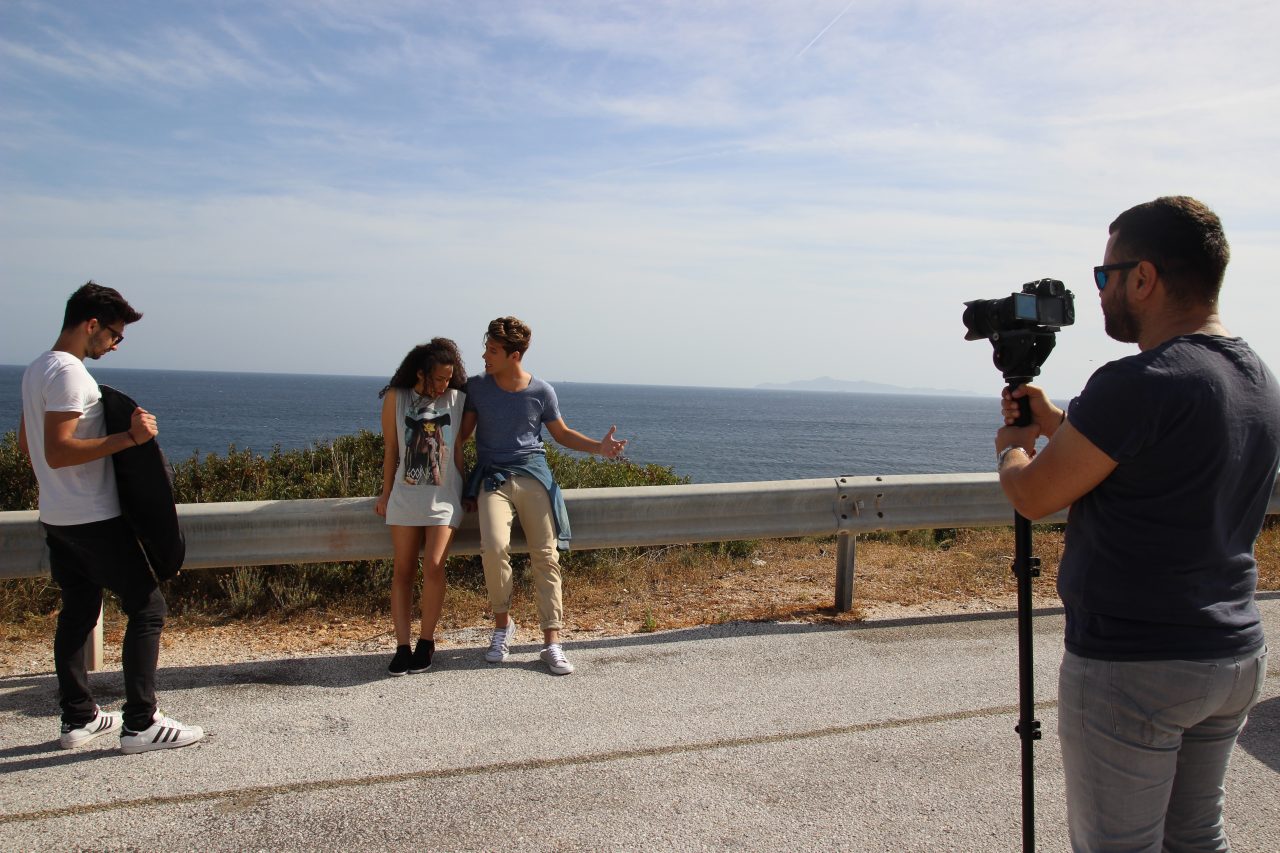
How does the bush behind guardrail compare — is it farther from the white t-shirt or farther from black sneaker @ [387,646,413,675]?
the white t-shirt

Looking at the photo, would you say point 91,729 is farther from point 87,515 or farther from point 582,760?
point 582,760

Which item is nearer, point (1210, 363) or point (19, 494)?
point (1210, 363)

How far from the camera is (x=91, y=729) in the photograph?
12.7ft

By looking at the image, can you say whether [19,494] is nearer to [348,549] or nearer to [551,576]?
[348,549]

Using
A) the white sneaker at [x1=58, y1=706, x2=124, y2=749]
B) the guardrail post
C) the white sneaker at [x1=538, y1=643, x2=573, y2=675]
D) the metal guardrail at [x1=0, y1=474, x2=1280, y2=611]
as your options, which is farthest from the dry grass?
the white sneaker at [x1=58, y1=706, x2=124, y2=749]

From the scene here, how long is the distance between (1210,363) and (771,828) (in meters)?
2.03

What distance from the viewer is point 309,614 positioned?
580cm

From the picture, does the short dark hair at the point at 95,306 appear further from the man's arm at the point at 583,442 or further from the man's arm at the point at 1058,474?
the man's arm at the point at 1058,474

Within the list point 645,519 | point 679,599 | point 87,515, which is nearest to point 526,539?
point 645,519

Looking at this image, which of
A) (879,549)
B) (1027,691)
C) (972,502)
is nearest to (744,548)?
(879,549)

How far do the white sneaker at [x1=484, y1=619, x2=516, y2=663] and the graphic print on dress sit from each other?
0.85m

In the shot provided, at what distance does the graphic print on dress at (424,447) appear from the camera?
5047mm

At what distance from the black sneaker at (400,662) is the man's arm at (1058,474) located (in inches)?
132

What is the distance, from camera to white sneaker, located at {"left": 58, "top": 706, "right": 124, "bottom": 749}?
3824 millimetres
